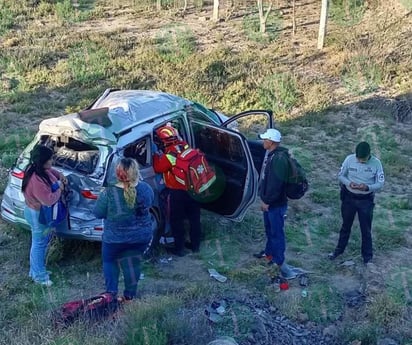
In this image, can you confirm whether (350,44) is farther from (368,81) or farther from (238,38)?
(238,38)

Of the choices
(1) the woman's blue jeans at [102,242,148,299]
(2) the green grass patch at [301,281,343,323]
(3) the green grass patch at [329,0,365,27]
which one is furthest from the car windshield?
(3) the green grass patch at [329,0,365,27]

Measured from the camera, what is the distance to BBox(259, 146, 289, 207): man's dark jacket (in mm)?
7203

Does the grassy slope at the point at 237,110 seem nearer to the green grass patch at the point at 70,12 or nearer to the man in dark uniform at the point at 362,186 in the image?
the green grass patch at the point at 70,12

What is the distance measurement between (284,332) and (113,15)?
13.6 m

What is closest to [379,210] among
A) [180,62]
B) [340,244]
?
[340,244]

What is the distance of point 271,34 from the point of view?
16.8 metres

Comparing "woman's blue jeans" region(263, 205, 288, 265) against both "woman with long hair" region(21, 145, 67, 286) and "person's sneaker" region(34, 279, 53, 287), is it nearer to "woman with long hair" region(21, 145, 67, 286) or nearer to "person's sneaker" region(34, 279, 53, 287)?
"woman with long hair" region(21, 145, 67, 286)

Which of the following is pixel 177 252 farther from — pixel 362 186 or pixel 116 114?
pixel 362 186

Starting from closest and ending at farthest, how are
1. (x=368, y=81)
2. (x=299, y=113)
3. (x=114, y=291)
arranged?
(x=114, y=291) < (x=299, y=113) < (x=368, y=81)

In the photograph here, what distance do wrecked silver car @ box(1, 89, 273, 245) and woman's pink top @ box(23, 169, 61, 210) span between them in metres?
0.49

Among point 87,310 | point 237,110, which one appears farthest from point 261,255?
point 237,110

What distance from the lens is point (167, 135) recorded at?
7.93 metres

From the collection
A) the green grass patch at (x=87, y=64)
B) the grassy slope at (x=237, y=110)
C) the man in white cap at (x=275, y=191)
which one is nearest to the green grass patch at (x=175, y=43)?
the grassy slope at (x=237, y=110)

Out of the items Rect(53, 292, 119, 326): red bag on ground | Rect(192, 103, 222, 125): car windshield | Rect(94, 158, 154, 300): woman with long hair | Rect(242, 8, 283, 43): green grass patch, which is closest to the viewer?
Rect(53, 292, 119, 326): red bag on ground
